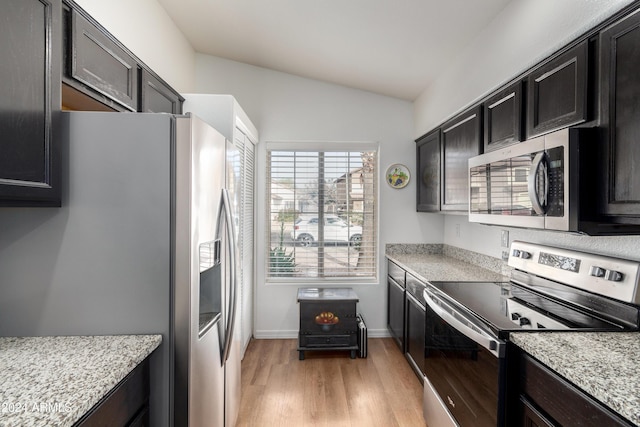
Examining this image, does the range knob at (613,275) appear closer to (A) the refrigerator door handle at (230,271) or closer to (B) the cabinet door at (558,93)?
(B) the cabinet door at (558,93)

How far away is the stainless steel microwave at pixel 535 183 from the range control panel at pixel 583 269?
0.91 ft

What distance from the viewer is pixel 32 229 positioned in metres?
1.20

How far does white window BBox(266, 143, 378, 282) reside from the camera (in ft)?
11.6

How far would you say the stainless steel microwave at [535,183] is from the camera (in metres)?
1.27

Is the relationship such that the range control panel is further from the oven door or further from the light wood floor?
the light wood floor

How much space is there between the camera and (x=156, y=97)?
6.98ft

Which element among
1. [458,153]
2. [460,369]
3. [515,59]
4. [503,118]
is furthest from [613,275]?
[458,153]

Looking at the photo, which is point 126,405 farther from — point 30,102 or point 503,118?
point 503,118

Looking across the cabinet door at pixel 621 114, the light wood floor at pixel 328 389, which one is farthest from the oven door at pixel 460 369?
the cabinet door at pixel 621 114

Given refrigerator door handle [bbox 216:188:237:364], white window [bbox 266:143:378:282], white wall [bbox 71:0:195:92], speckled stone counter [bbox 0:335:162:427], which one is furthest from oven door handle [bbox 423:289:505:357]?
white wall [bbox 71:0:195:92]

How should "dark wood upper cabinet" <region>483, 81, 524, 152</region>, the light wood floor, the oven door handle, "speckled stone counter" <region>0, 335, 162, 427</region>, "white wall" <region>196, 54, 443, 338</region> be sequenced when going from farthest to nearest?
"white wall" <region>196, 54, 443, 338</region> < the light wood floor < "dark wood upper cabinet" <region>483, 81, 524, 152</region> < the oven door handle < "speckled stone counter" <region>0, 335, 162, 427</region>

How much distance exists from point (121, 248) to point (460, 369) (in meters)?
1.63

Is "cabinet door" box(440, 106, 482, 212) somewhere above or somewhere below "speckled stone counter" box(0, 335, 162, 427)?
above

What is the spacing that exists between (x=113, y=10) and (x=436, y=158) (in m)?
2.51
